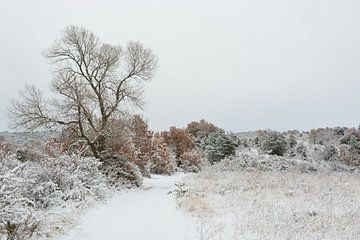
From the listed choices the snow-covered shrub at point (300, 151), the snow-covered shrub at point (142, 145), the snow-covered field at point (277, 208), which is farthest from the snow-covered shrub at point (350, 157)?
the snow-covered shrub at point (142, 145)

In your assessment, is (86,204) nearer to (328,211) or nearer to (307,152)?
(328,211)

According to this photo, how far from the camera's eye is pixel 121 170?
1933cm

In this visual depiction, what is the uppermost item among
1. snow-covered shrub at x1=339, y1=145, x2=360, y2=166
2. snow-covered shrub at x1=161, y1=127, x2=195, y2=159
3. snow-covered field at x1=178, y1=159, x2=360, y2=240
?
snow-covered shrub at x1=161, y1=127, x2=195, y2=159

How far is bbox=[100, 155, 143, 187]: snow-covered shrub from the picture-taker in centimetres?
1842

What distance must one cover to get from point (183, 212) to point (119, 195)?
5.88 meters

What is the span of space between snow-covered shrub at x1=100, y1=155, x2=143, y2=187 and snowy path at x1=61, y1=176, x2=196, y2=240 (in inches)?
252

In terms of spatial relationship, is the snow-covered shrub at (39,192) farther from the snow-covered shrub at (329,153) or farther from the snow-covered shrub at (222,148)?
the snow-covered shrub at (329,153)

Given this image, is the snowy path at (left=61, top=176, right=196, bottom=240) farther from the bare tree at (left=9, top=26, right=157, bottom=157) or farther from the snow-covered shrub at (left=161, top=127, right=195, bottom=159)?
the snow-covered shrub at (left=161, top=127, right=195, bottom=159)

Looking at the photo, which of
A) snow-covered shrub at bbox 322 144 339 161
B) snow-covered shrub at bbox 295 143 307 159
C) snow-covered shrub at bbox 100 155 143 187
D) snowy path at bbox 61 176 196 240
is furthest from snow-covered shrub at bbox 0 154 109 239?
snow-covered shrub at bbox 295 143 307 159

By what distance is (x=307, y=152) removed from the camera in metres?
33.3

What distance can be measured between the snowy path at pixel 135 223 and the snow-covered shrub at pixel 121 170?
6.39 meters

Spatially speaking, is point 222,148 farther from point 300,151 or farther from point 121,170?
point 121,170

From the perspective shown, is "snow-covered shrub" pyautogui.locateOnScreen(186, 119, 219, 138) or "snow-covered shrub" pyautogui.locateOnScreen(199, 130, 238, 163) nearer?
"snow-covered shrub" pyautogui.locateOnScreen(199, 130, 238, 163)

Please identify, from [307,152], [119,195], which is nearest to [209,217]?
[119,195]
